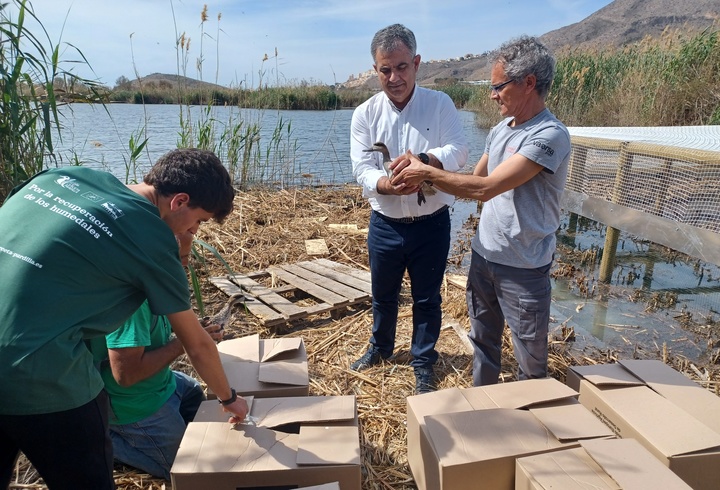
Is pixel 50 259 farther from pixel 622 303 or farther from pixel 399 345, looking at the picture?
pixel 622 303

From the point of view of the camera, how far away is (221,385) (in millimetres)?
1708

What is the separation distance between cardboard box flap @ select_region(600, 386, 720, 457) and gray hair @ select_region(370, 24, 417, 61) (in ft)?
6.74

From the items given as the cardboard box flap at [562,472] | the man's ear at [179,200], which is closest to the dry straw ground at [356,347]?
the cardboard box flap at [562,472]

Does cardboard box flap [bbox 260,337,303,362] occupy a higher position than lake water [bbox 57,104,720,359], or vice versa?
cardboard box flap [bbox 260,337,303,362]

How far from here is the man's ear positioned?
5.31 feet

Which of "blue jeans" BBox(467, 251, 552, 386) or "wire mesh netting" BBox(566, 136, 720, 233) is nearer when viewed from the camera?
"blue jeans" BBox(467, 251, 552, 386)

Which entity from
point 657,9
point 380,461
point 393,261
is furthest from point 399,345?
point 657,9

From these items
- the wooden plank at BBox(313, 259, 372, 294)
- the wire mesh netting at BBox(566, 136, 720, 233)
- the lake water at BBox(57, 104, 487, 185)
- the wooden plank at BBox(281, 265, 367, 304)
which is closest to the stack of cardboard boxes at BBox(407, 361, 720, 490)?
the wooden plank at BBox(281, 265, 367, 304)

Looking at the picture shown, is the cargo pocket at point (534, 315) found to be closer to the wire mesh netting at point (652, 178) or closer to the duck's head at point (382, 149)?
the duck's head at point (382, 149)

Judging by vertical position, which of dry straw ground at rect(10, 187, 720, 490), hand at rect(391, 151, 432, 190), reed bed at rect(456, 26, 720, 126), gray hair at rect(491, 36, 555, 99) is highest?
reed bed at rect(456, 26, 720, 126)

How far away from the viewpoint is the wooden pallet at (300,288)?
4023mm

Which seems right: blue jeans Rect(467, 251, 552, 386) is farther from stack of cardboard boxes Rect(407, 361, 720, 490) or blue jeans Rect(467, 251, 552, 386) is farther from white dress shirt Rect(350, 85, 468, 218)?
white dress shirt Rect(350, 85, 468, 218)

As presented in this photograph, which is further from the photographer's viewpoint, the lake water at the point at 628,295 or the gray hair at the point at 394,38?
the lake water at the point at 628,295

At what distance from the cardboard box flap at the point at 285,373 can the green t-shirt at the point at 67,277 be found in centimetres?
84
